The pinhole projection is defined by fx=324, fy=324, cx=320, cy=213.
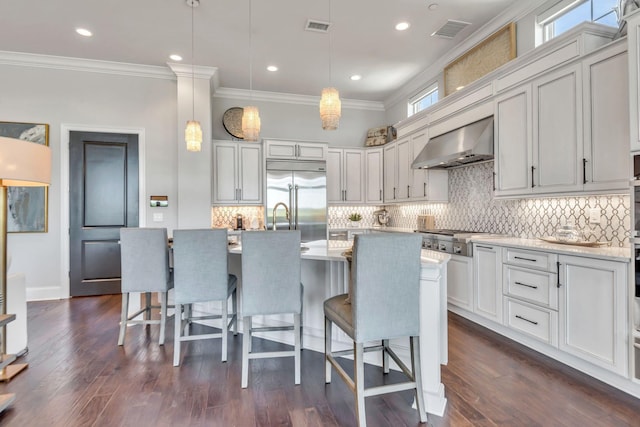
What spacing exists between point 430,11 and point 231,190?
3680mm

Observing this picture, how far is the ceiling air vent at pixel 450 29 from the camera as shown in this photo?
3672mm

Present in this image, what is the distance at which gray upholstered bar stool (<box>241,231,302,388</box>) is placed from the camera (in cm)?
224

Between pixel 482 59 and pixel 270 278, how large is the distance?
3.60 m

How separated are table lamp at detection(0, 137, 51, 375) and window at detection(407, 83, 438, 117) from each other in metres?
4.72

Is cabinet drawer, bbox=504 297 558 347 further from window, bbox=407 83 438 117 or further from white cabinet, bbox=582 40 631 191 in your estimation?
window, bbox=407 83 438 117

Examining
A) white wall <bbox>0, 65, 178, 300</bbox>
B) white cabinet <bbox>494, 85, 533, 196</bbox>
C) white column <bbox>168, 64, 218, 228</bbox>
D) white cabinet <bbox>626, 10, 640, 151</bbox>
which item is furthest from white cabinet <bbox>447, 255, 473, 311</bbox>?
white wall <bbox>0, 65, 178, 300</bbox>

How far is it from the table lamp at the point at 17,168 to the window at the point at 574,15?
4.24 m

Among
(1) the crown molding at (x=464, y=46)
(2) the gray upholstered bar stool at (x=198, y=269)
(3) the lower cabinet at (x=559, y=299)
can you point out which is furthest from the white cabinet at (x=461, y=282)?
(1) the crown molding at (x=464, y=46)

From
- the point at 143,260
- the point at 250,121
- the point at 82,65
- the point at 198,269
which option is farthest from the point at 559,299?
the point at 82,65

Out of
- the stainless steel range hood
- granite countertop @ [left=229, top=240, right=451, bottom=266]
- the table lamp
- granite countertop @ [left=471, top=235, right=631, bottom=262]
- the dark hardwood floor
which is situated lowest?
the dark hardwood floor

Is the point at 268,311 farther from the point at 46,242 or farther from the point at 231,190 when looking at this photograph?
the point at 46,242

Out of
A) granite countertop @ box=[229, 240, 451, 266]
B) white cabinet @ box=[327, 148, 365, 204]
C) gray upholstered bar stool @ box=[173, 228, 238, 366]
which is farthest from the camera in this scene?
white cabinet @ box=[327, 148, 365, 204]

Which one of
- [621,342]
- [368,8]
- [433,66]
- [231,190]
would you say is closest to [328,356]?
[621,342]

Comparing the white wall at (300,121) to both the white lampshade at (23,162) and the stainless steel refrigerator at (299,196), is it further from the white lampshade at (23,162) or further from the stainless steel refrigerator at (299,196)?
the white lampshade at (23,162)
